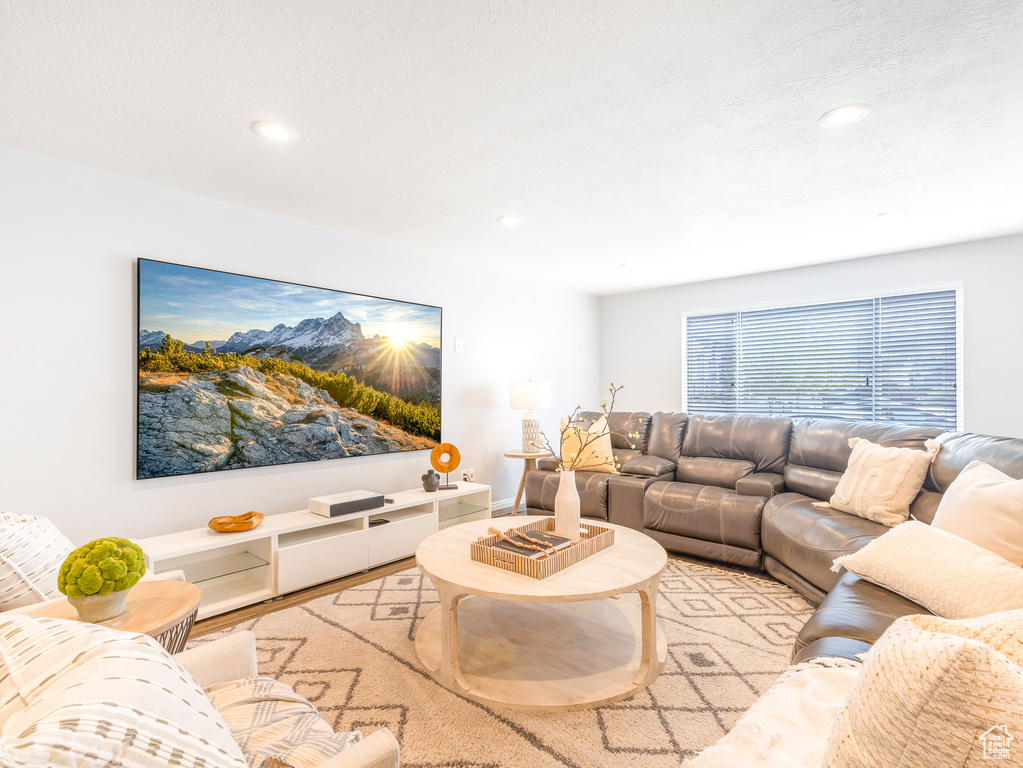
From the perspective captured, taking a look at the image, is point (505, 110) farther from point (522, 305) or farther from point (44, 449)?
point (522, 305)

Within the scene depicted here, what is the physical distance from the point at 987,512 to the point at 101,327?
4.00 m

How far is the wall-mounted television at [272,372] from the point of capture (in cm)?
278

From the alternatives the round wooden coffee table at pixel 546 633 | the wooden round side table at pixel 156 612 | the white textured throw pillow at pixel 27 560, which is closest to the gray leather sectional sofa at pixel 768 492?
the round wooden coffee table at pixel 546 633

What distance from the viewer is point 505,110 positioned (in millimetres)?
2027

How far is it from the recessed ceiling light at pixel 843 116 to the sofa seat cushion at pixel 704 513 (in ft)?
7.30

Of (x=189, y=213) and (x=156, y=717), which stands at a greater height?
(x=189, y=213)

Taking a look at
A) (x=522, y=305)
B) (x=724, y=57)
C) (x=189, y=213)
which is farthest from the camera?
(x=522, y=305)

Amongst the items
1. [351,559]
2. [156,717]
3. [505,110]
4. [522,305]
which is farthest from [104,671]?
[522,305]

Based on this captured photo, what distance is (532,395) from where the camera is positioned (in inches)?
179

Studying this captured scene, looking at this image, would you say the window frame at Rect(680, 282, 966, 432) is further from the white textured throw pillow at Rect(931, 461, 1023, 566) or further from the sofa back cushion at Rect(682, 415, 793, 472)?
the white textured throw pillow at Rect(931, 461, 1023, 566)

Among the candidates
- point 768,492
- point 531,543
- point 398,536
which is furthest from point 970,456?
point 398,536

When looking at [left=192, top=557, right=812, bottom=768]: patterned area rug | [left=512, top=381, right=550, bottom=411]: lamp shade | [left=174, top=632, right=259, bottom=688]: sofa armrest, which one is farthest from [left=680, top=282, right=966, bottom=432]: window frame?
[left=174, top=632, right=259, bottom=688]: sofa armrest

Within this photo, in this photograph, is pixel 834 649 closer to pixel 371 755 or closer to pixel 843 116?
pixel 371 755

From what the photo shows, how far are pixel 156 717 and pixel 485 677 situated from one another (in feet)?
5.22
